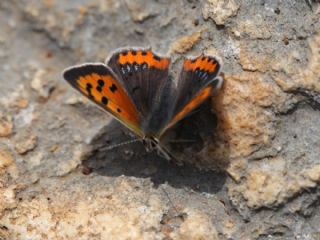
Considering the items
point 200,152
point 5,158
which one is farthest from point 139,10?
point 5,158

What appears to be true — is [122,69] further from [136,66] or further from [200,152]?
[200,152]

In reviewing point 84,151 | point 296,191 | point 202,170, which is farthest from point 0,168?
point 296,191

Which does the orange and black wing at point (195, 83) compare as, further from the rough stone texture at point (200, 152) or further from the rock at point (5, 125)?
the rock at point (5, 125)

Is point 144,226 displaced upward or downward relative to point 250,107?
downward

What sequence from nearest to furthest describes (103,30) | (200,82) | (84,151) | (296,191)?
(296,191) → (200,82) → (84,151) → (103,30)

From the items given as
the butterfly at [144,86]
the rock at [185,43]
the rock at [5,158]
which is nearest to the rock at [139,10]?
the rock at [185,43]

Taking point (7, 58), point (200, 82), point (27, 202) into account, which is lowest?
point (27, 202)

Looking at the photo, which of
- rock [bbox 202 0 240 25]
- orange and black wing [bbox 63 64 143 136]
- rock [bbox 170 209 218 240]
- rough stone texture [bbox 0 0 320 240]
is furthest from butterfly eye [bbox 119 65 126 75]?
rock [bbox 170 209 218 240]

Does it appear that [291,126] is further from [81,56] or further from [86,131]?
[81,56]

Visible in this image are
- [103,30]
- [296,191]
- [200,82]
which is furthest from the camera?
[103,30]
